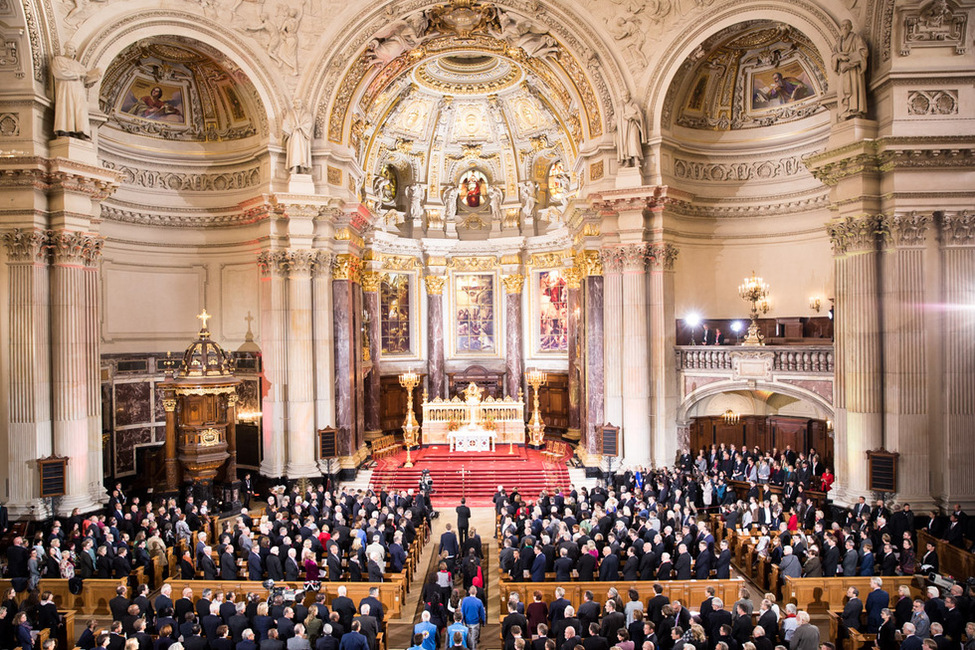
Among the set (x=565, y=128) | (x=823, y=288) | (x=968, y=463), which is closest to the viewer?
(x=968, y=463)

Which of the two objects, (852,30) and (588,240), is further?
(588,240)

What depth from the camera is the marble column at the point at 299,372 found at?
2181 centimetres

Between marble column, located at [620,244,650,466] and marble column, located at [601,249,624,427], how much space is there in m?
0.28

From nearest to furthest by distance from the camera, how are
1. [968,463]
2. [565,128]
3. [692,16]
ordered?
[968,463] < [692,16] < [565,128]

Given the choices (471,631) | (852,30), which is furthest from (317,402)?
(852,30)

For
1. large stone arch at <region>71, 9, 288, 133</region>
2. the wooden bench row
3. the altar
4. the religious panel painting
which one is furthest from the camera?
the religious panel painting

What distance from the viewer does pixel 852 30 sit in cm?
1738

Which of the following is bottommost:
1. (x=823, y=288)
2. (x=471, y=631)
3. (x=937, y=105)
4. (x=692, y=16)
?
(x=471, y=631)

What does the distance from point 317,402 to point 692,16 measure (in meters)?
16.6

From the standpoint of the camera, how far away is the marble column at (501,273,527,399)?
30.5 meters

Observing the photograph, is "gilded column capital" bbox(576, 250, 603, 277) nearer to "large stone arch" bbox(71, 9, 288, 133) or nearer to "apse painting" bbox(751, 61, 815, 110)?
"apse painting" bbox(751, 61, 815, 110)

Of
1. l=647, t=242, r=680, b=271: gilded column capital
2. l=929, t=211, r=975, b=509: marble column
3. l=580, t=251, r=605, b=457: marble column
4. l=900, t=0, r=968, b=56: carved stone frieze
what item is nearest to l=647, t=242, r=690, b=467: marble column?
l=647, t=242, r=680, b=271: gilded column capital

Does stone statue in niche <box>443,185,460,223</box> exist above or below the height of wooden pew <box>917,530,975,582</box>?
above

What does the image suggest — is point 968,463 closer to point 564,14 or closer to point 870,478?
point 870,478
